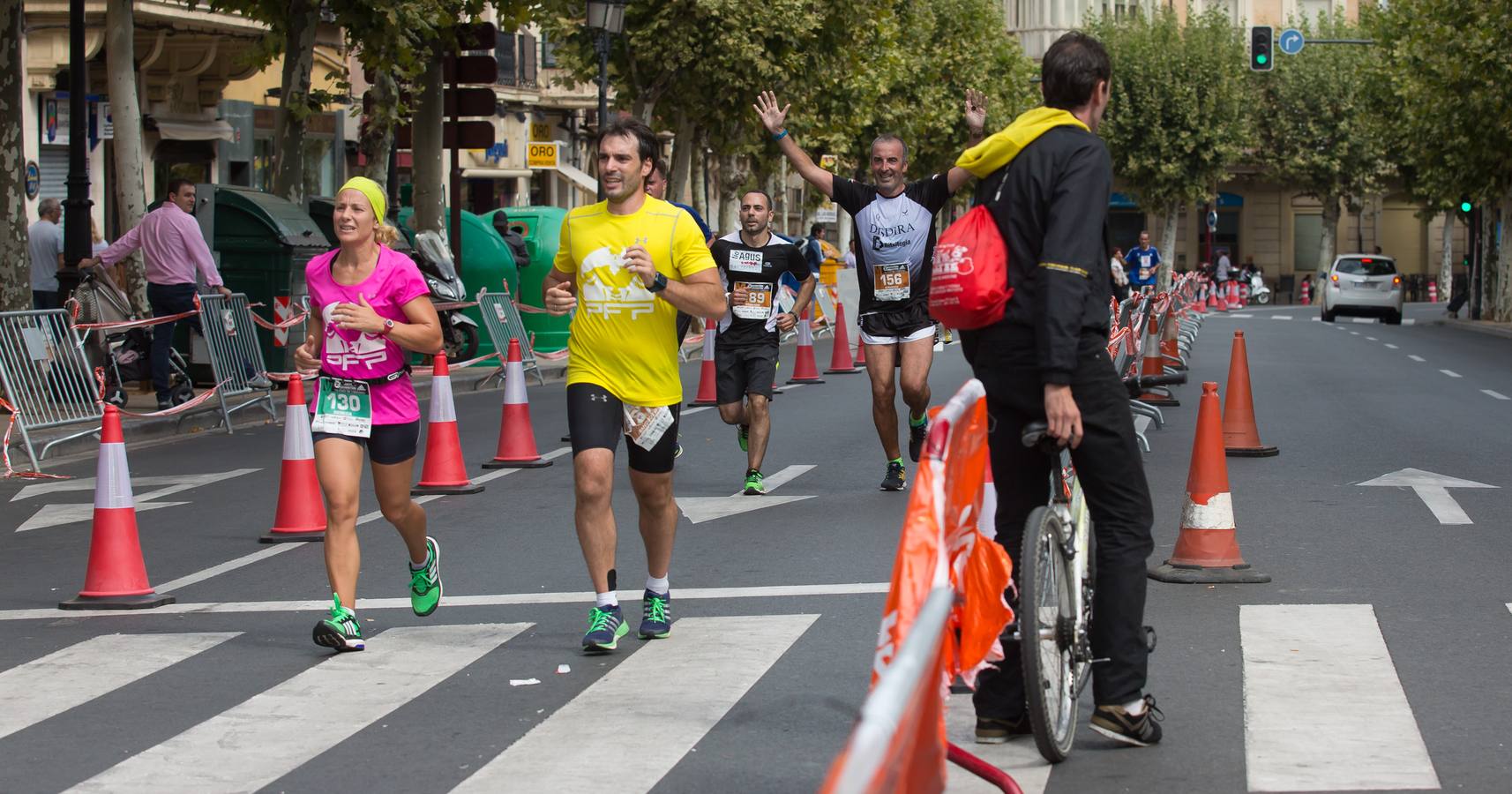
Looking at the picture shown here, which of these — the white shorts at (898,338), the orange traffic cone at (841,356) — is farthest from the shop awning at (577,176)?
the white shorts at (898,338)

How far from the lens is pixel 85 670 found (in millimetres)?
7145

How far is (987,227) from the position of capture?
5.53 meters

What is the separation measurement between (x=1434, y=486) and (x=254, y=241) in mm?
12482

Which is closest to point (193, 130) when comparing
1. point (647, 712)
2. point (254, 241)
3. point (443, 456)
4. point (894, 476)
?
point (254, 241)

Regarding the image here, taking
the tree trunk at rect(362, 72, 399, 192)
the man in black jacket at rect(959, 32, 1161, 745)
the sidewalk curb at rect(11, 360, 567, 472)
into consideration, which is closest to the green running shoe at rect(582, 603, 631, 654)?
the man in black jacket at rect(959, 32, 1161, 745)

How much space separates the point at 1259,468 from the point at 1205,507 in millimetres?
4474

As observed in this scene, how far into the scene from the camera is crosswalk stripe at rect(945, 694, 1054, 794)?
5262 mm

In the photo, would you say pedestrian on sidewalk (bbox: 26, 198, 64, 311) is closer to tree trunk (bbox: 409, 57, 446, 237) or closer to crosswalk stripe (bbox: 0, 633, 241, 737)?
tree trunk (bbox: 409, 57, 446, 237)

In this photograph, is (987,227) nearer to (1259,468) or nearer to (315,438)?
(315,438)

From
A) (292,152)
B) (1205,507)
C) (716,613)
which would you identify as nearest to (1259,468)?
(1205,507)

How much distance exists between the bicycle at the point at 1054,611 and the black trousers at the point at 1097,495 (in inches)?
2.2

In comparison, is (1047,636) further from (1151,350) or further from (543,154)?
(543,154)

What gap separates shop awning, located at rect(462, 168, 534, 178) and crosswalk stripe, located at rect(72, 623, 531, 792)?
38.2 metres

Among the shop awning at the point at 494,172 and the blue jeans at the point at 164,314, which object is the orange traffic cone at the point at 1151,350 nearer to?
the blue jeans at the point at 164,314
